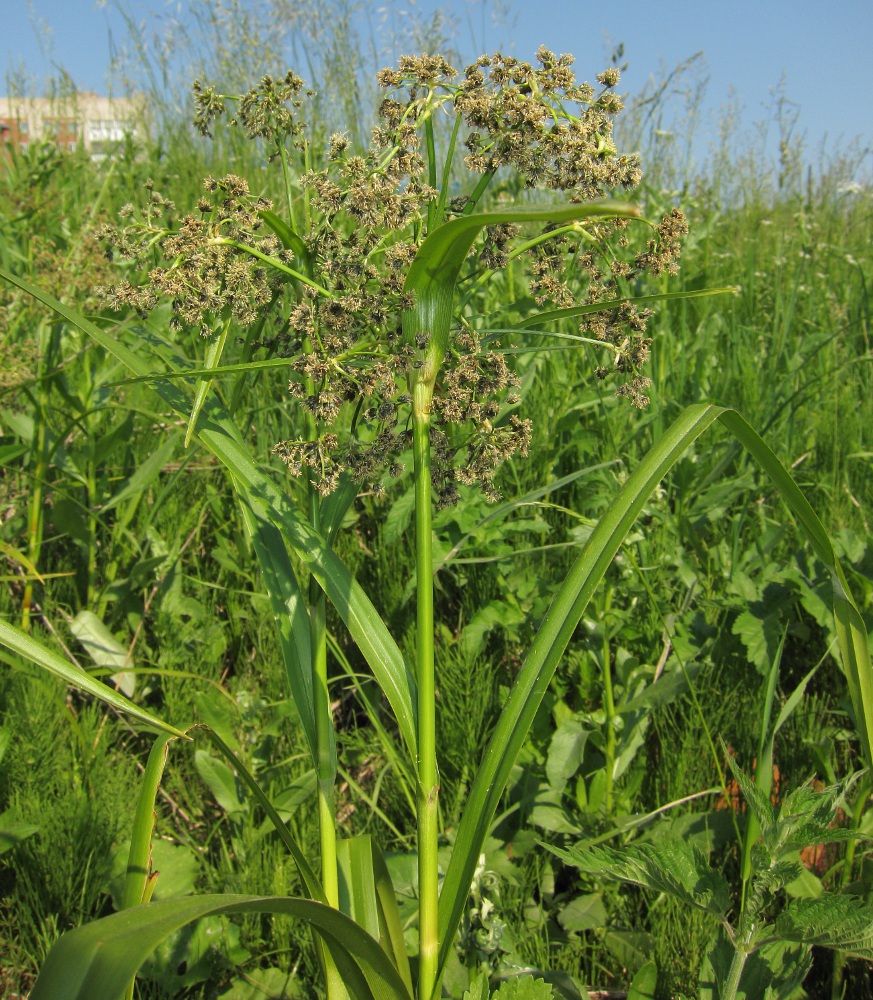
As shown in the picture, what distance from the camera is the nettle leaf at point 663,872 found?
3.76 ft

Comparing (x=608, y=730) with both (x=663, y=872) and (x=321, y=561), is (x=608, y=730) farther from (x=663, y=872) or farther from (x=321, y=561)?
(x=321, y=561)

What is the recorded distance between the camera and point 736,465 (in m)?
2.69

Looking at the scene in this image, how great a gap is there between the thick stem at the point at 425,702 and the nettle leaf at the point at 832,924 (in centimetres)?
49

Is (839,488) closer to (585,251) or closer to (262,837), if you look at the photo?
(585,251)

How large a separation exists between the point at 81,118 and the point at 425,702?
643cm

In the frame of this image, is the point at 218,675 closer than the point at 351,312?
No

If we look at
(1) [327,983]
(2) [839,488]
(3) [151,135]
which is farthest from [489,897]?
(3) [151,135]

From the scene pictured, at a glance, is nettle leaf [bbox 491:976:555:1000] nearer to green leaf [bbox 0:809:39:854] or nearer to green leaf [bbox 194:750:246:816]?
green leaf [bbox 194:750:246:816]

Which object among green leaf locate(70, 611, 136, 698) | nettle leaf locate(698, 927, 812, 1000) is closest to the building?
green leaf locate(70, 611, 136, 698)

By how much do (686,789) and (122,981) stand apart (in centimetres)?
137

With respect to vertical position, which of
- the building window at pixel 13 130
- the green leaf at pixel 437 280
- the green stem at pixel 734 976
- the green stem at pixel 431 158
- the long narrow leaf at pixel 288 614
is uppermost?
the building window at pixel 13 130

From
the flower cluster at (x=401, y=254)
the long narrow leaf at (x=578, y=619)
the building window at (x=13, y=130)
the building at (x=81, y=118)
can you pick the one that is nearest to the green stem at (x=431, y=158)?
the flower cluster at (x=401, y=254)

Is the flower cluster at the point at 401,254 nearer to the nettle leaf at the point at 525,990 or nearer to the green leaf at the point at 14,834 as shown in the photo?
the nettle leaf at the point at 525,990

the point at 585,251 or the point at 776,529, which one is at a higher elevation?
the point at 585,251
